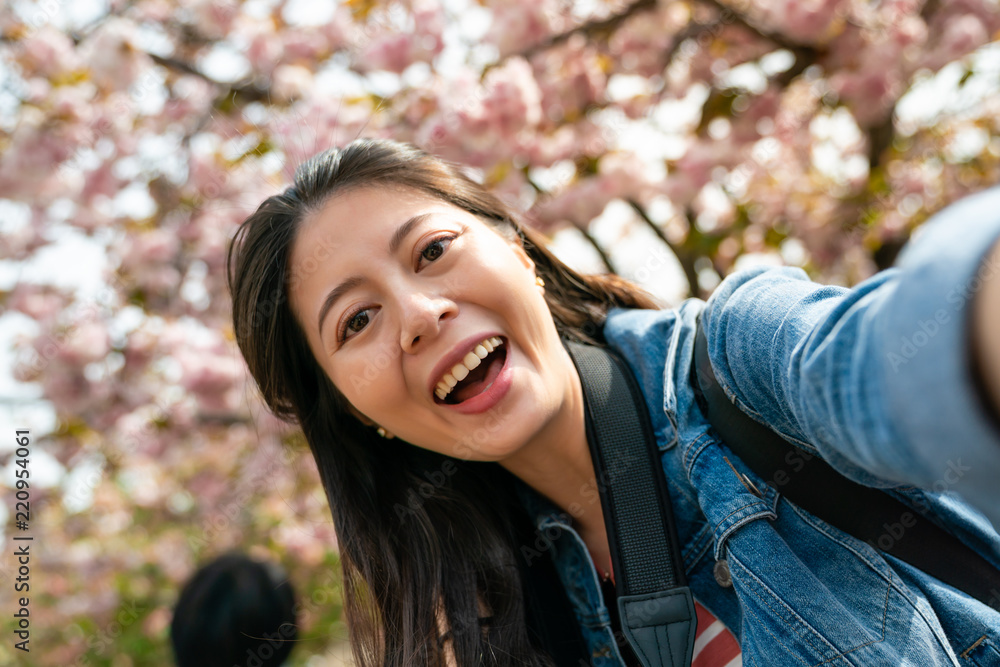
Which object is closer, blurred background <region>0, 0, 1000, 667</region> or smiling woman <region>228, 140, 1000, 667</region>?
smiling woman <region>228, 140, 1000, 667</region>

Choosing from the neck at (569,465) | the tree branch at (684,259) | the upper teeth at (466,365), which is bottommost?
the tree branch at (684,259)

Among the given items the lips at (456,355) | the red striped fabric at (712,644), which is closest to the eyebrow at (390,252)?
the lips at (456,355)

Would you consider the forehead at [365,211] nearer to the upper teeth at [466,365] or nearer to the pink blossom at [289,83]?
the upper teeth at [466,365]

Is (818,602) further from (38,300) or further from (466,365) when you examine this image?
(38,300)

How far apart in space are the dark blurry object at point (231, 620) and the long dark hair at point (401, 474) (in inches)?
8.0

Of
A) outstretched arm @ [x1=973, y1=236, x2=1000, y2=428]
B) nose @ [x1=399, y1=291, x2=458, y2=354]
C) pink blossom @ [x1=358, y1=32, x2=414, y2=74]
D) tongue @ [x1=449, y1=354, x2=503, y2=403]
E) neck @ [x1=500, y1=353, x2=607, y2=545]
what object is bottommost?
neck @ [x1=500, y1=353, x2=607, y2=545]

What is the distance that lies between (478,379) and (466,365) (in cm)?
12

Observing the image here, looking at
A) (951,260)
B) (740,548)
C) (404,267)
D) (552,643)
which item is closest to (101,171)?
(404,267)

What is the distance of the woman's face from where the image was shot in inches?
47.4

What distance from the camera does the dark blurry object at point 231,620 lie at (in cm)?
149

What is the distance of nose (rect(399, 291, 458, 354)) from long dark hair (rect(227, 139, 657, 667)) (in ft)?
0.99

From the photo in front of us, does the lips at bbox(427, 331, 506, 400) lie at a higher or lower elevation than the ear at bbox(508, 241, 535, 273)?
lower

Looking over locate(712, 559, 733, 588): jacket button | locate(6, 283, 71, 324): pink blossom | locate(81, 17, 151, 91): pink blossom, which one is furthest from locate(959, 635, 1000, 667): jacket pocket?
locate(6, 283, 71, 324): pink blossom

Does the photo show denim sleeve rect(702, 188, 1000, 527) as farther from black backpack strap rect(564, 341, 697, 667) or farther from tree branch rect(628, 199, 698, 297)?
tree branch rect(628, 199, 698, 297)
